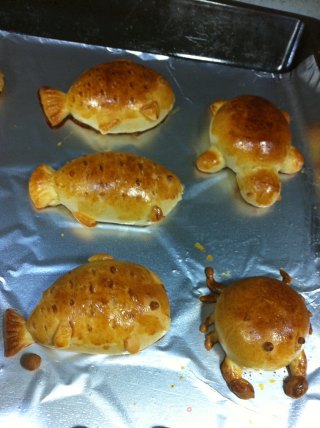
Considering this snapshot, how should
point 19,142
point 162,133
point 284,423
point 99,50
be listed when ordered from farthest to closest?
point 99,50, point 162,133, point 19,142, point 284,423

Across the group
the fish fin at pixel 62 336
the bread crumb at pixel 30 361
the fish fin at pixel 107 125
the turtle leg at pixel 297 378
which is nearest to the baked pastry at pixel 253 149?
the fish fin at pixel 107 125

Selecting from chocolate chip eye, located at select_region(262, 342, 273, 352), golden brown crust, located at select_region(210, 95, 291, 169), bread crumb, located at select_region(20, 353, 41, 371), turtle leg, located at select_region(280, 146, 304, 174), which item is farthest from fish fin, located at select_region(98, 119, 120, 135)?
chocolate chip eye, located at select_region(262, 342, 273, 352)

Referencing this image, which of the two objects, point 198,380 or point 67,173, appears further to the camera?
point 67,173

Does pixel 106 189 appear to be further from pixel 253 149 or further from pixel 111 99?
pixel 253 149

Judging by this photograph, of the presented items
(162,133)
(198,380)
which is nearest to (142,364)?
(198,380)

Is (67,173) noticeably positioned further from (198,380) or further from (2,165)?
(198,380)

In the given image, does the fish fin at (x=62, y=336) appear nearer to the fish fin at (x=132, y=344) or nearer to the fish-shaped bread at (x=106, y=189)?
the fish fin at (x=132, y=344)

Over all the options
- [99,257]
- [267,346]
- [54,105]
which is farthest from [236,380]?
[54,105]
